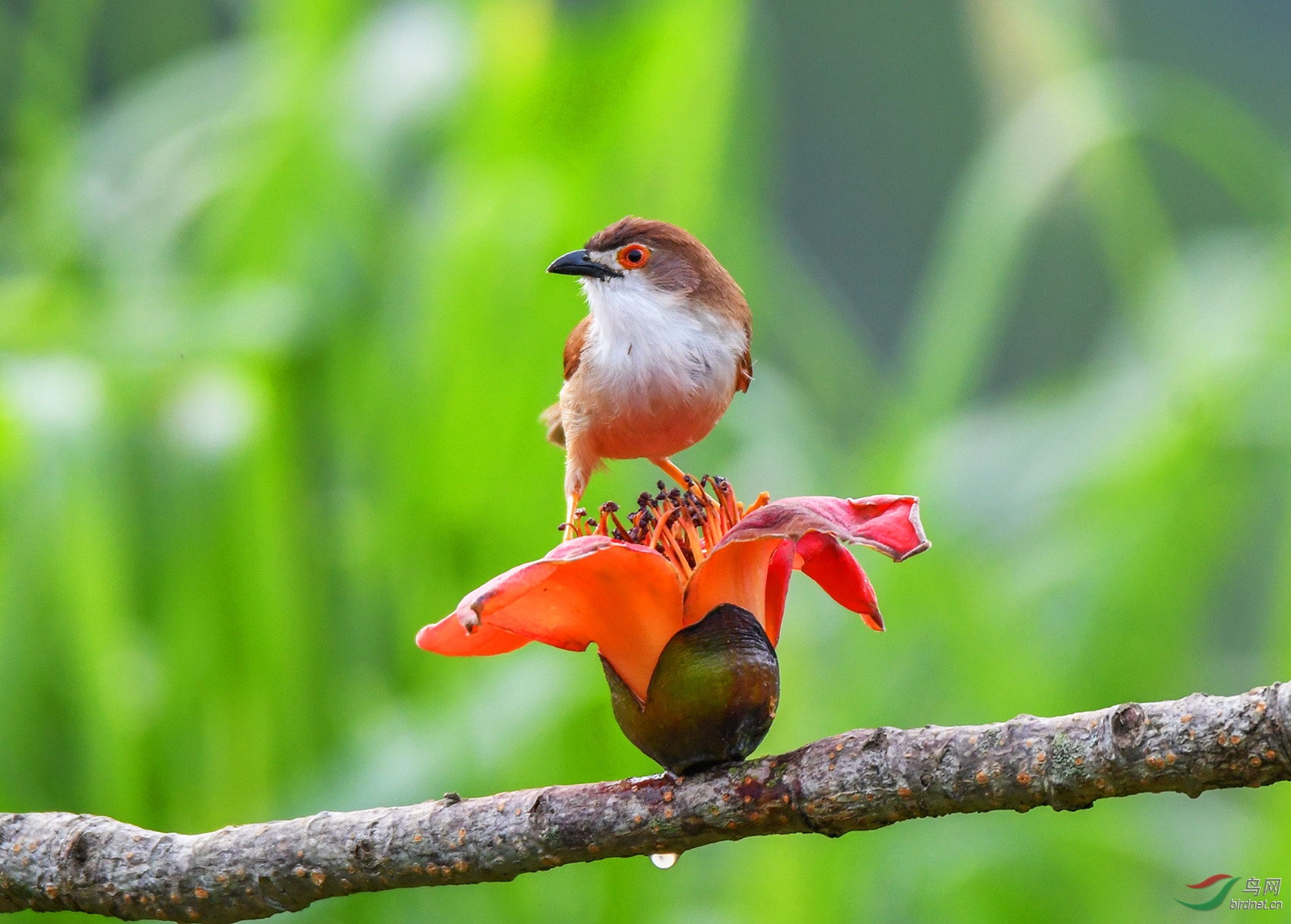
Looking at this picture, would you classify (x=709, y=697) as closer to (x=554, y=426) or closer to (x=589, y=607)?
(x=589, y=607)

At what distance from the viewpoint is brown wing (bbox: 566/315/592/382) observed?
1.28 metres

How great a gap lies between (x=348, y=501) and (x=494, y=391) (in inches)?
18.1

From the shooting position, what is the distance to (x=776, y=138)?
4840mm

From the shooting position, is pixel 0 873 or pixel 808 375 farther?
pixel 808 375

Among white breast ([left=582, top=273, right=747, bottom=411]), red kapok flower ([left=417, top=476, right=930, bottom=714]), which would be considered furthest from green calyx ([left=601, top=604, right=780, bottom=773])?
white breast ([left=582, top=273, right=747, bottom=411])

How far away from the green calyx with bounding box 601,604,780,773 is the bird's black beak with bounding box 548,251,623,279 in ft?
1.59

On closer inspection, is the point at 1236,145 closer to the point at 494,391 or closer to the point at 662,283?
the point at 494,391

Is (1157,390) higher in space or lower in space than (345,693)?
higher

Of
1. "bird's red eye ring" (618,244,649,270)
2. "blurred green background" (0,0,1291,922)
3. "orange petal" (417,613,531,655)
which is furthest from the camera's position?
"blurred green background" (0,0,1291,922)

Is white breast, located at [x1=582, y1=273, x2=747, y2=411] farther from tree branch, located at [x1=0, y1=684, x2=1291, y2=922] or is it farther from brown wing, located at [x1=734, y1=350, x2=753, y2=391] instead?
tree branch, located at [x1=0, y1=684, x2=1291, y2=922]

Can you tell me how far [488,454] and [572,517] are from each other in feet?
4.99

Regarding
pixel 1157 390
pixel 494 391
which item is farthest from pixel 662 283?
pixel 1157 390

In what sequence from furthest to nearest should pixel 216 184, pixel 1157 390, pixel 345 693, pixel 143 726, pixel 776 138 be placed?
pixel 776 138, pixel 216 184, pixel 1157 390, pixel 345 693, pixel 143 726

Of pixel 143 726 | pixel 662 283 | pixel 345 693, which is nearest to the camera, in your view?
pixel 662 283
